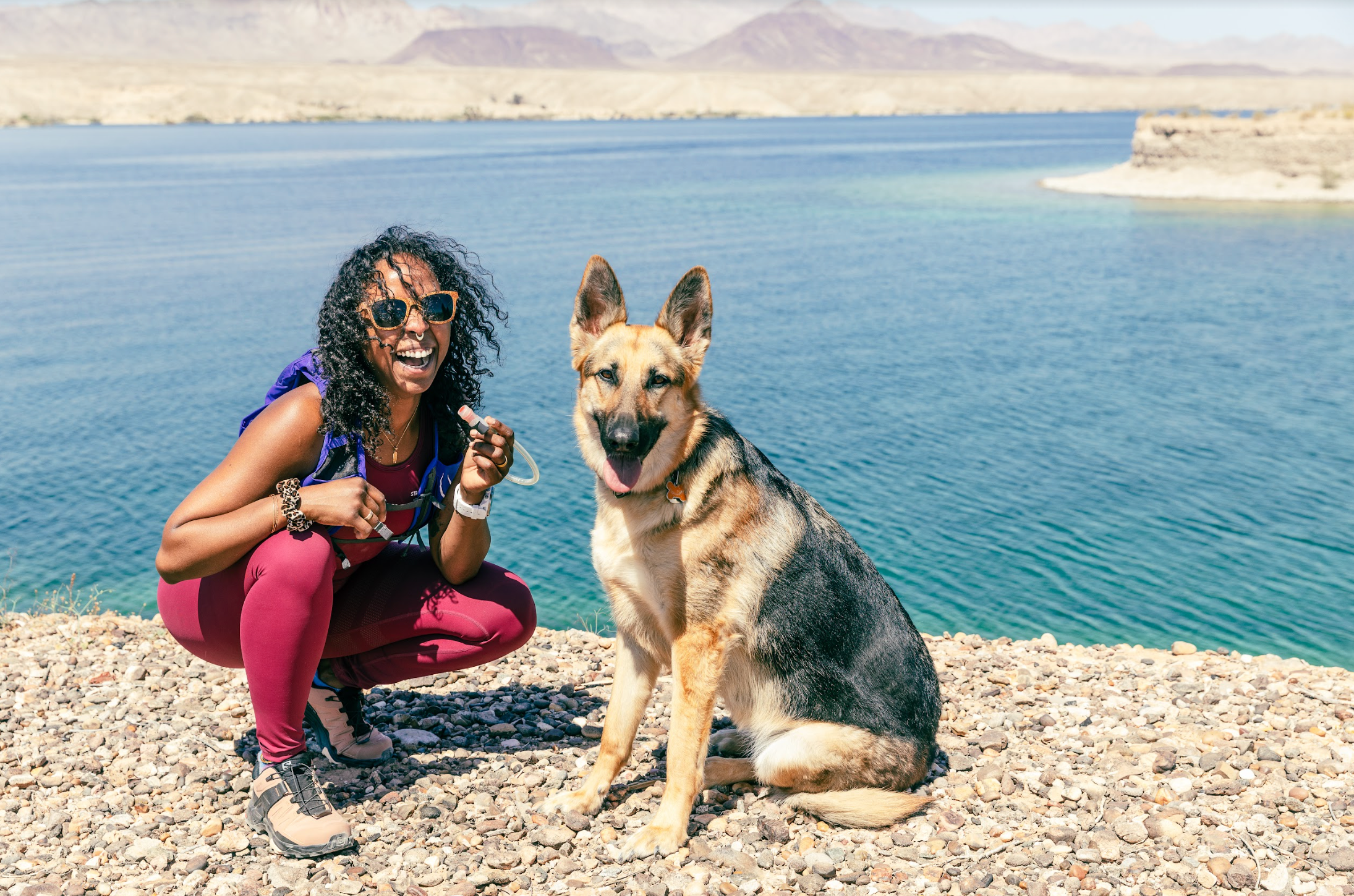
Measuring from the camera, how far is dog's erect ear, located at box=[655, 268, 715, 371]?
17.2 feet

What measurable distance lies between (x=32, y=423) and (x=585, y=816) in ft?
69.8


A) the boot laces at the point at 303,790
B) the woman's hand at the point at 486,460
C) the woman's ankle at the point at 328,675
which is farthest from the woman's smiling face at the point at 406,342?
the boot laces at the point at 303,790

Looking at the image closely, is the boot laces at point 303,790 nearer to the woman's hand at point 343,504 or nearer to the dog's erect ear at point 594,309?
the woman's hand at point 343,504

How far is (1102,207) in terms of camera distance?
60.9m

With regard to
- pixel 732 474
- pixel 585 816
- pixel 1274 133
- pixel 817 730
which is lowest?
pixel 585 816

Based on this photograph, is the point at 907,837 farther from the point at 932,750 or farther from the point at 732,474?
the point at 732,474

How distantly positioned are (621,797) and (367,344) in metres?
3.05

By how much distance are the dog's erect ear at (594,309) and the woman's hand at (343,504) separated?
1334 mm

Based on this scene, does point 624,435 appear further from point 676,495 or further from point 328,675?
point 328,675

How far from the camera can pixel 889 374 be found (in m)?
25.9

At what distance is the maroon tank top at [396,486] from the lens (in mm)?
5414

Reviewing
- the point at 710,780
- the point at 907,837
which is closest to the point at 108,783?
the point at 710,780

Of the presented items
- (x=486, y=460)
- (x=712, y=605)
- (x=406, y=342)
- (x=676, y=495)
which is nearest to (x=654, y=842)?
(x=712, y=605)

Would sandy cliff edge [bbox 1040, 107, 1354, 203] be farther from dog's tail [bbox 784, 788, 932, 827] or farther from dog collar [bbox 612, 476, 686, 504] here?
dog collar [bbox 612, 476, 686, 504]
